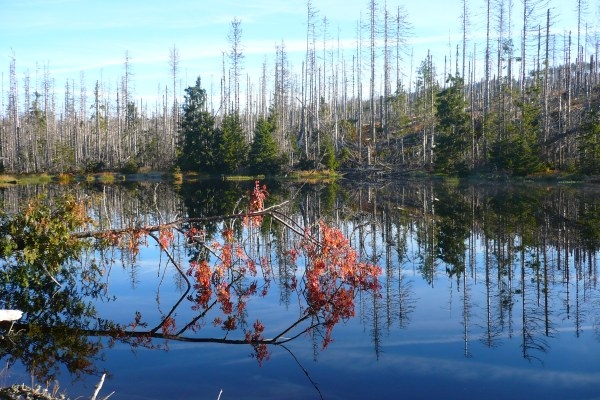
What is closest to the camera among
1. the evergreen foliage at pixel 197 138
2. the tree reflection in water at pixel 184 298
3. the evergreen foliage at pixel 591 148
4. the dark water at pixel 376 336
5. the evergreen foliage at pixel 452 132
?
the dark water at pixel 376 336

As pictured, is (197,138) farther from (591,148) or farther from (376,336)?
(376,336)

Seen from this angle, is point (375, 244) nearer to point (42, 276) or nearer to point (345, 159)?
point (42, 276)

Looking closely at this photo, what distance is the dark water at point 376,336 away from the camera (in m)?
5.83

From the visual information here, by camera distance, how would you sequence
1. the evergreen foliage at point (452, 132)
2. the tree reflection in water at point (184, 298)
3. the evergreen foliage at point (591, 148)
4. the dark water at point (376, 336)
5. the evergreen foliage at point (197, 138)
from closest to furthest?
the dark water at point (376, 336), the tree reflection in water at point (184, 298), the evergreen foliage at point (591, 148), the evergreen foliage at point (452, 132), the evergreen foliage at point (197, 138)

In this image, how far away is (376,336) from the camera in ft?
24.1

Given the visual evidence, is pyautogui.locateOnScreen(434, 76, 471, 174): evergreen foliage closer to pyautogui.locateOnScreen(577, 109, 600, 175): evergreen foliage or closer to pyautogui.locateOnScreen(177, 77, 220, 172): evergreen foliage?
pyautogui.locateOnScreen(577, 109, 600, 175): evergreen foliage

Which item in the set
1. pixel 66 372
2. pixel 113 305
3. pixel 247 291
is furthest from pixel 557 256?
pixel 66 372

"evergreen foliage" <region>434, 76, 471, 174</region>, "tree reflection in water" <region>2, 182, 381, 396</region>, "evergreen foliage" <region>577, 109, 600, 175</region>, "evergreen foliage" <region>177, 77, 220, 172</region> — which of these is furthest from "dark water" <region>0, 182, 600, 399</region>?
"evergreen foliage" <region>177, 77, 220, 172</region>

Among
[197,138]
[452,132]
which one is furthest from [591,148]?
[197,138]

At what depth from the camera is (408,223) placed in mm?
18641

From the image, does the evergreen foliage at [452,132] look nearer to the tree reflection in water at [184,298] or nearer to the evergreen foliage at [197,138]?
the evergreen foliage at [197,138]

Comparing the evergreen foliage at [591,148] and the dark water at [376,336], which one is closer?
the dark water at [376,336]

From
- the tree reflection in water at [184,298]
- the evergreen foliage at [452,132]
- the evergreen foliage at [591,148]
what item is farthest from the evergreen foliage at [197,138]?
the tree reflection in water at [184,298]

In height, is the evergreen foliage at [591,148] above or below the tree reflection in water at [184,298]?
above
